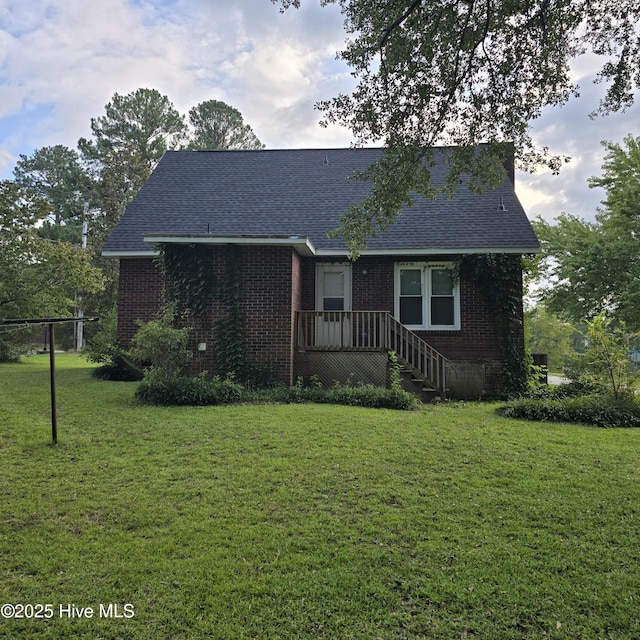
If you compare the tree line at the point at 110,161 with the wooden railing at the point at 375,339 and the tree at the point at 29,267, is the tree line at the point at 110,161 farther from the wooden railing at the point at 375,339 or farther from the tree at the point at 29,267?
the wooden railing at the point at 375,339

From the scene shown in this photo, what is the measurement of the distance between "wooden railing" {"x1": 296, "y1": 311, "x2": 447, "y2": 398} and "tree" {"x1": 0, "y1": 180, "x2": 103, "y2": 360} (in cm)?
1366

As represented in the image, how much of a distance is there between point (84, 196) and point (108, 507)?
122 feet

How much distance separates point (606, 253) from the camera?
19891 mm

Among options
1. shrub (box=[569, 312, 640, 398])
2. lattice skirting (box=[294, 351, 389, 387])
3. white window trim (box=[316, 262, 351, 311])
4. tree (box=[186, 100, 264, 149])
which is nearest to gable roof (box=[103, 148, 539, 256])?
white window trim (box=[316, 262, 351, 311])

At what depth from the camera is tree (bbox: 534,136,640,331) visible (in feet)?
64.0

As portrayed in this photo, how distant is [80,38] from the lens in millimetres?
8289

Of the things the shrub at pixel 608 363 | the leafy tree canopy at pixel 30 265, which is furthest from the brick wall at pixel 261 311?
the leafy tree canopy at pixel 30 265

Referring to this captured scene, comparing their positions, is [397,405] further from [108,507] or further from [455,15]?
[455,15]

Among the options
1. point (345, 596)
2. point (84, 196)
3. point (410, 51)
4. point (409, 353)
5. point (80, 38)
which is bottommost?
point (345, 596)

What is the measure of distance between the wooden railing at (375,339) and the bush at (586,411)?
2.28 metres

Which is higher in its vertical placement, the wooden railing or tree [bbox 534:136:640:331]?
tree [bbox 534:136:640:331]

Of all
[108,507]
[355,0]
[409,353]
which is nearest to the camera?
[108,507]

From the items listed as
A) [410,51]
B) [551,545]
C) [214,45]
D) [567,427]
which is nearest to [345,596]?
[551,545]

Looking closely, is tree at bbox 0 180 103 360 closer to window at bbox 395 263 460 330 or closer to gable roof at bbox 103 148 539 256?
gable roof at bbox 103 148 539 256
